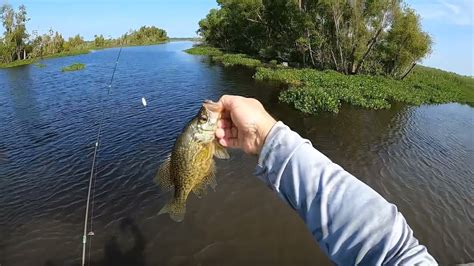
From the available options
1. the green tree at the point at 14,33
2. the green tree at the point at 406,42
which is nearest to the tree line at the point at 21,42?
the green tree at the point at 14,33

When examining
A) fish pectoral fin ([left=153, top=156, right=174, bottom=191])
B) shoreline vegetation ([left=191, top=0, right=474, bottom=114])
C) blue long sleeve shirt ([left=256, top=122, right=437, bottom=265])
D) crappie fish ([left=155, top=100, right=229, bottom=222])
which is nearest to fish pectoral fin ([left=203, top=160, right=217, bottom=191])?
crappie fish ([left=155, top=100, right=229, bottom=222])

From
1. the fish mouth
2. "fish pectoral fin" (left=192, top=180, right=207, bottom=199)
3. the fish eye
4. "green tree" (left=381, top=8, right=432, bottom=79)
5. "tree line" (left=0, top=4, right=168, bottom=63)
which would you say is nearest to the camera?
the fish mouth

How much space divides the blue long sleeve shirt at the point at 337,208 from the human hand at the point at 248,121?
0.72 ft

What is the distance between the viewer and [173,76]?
123ft

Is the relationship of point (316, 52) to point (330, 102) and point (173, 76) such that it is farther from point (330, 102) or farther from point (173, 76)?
point (330, 102)

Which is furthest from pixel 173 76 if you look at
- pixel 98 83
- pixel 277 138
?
pixel 277 138

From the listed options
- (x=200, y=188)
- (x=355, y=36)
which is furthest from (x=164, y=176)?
(x=355, y=36)

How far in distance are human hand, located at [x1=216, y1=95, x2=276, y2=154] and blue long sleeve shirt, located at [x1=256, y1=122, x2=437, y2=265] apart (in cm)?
22

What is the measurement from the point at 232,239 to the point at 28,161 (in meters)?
8.98

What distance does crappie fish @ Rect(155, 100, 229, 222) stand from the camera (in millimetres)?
2770

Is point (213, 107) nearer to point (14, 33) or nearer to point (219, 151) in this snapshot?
point (219, 151)

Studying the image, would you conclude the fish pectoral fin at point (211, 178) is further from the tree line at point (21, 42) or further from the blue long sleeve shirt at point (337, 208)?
the tree line at point (21, 42)

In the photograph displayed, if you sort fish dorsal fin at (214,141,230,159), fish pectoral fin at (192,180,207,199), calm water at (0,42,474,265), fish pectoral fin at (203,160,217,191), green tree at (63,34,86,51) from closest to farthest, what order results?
fish dorsal fin at (214,141,230,159) < fish pectoral fin at (203,160,217,191) < fish pectoral fin at (192,180,207,199) < calm water at (0,42,474,265) < green tree at (63,34,86,51)

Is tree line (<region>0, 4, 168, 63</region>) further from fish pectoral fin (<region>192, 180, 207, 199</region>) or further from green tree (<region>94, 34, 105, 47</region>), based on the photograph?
fish pectoral fin (<region>192, 180, 207, 199</region>)
